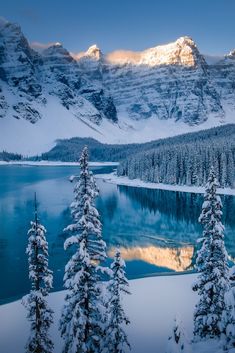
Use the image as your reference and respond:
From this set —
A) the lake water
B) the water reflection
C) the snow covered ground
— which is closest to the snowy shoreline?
the lake water

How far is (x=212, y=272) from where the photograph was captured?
25.1 metres

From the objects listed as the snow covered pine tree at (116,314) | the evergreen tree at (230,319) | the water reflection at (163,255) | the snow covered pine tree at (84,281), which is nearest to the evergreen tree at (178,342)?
the snow covered pine tree at (116,314)

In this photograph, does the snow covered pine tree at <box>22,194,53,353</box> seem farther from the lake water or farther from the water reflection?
the water reflection

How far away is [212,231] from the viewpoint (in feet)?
82.7

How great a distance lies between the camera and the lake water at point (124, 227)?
46938 millimetres

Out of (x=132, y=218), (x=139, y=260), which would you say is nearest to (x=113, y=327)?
(x=139, y=260)

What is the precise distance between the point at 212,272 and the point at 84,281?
847 centimetres

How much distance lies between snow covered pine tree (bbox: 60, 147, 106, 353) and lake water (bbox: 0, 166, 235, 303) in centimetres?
1785

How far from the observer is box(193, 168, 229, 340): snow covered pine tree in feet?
80.3

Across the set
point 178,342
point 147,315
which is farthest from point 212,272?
point 147,315

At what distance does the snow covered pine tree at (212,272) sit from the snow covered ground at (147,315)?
62.3 inches

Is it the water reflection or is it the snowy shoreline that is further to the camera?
the snowy shoreline

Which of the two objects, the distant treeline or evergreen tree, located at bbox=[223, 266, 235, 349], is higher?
the distant treeline

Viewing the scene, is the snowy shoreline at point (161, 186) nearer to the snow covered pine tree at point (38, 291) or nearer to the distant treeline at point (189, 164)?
the distant treeline at point (189, 164)
